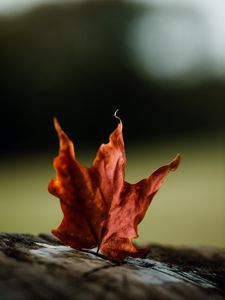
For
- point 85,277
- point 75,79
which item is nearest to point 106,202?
point 85,277

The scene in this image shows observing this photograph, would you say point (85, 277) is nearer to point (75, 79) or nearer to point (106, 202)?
point (106, 202)

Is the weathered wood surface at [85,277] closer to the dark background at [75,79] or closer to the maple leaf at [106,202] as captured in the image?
the maple leaf at [106,202]

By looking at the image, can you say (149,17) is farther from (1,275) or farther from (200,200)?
(1,275)

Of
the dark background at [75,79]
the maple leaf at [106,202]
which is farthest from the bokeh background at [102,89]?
the maple leaf at [106,202]

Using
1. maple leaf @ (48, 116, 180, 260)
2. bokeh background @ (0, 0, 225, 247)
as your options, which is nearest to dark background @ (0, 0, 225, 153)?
bokeh background @ (0, 0, 225, 247)

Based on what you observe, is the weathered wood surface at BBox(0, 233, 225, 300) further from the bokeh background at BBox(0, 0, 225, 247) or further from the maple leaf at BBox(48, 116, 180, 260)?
the bokeh background at BBox(0, 0, 225, 247)
